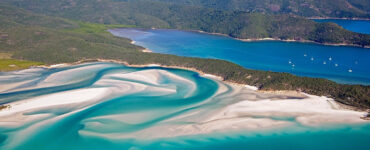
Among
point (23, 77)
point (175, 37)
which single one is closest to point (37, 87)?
point (23, 77)

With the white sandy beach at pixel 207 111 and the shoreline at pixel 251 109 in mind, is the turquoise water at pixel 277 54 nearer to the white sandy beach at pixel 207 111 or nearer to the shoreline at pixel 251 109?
the shoreline at pixel 251 109

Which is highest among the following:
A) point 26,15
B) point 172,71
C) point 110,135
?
point 26,15

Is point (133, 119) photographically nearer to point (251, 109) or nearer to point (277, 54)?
point (251, 109)

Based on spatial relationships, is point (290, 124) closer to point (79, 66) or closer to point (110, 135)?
point (110, 135)

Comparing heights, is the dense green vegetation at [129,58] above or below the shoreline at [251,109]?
above

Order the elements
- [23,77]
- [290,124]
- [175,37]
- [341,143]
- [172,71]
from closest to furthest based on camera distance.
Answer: [341,143] → [290,124] → [23,77] → [172,71] → [175,37]

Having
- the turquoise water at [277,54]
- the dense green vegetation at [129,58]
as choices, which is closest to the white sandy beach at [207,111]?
the dense green vegetation at [129,58]

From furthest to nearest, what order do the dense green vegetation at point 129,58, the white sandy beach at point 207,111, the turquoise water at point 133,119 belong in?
the dense green vegetation at point 129,58
the white sandy beach at point 207,111
the turquoise water at point 133,119
